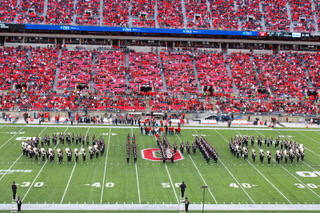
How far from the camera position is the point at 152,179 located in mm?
20047

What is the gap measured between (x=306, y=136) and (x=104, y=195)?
1910 centimetres

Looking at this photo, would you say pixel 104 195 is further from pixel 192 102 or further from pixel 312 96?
pixel 312 96

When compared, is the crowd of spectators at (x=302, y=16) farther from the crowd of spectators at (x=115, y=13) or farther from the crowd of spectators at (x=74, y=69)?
the crowd of spectators at (x=74, y=69)

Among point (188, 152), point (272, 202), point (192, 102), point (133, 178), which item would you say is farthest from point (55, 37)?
point (272, 202)

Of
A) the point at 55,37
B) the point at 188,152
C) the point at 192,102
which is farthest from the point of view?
the point at 55,37

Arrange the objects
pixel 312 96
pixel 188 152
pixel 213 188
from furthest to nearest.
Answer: pixel 312 96 < pixel 188 152 < pixel 213 188

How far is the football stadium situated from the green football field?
0.10 metres

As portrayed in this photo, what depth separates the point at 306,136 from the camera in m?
31.4

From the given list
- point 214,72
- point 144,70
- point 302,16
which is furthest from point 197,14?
point 302,16

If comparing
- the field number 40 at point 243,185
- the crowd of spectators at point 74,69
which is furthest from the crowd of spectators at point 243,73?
the field number 40 at point 243,185

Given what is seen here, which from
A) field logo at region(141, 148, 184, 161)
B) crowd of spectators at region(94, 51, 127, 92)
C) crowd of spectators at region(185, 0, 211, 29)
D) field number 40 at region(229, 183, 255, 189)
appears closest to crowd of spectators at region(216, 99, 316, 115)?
crowd of spectators at region(94, 51, 127, 92)

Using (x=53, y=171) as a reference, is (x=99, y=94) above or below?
above

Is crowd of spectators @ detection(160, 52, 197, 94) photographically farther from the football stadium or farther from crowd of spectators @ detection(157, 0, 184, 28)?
crowd of spectators @ detection(157, 0, 184, 28)

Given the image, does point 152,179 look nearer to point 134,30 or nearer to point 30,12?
point 134,30
